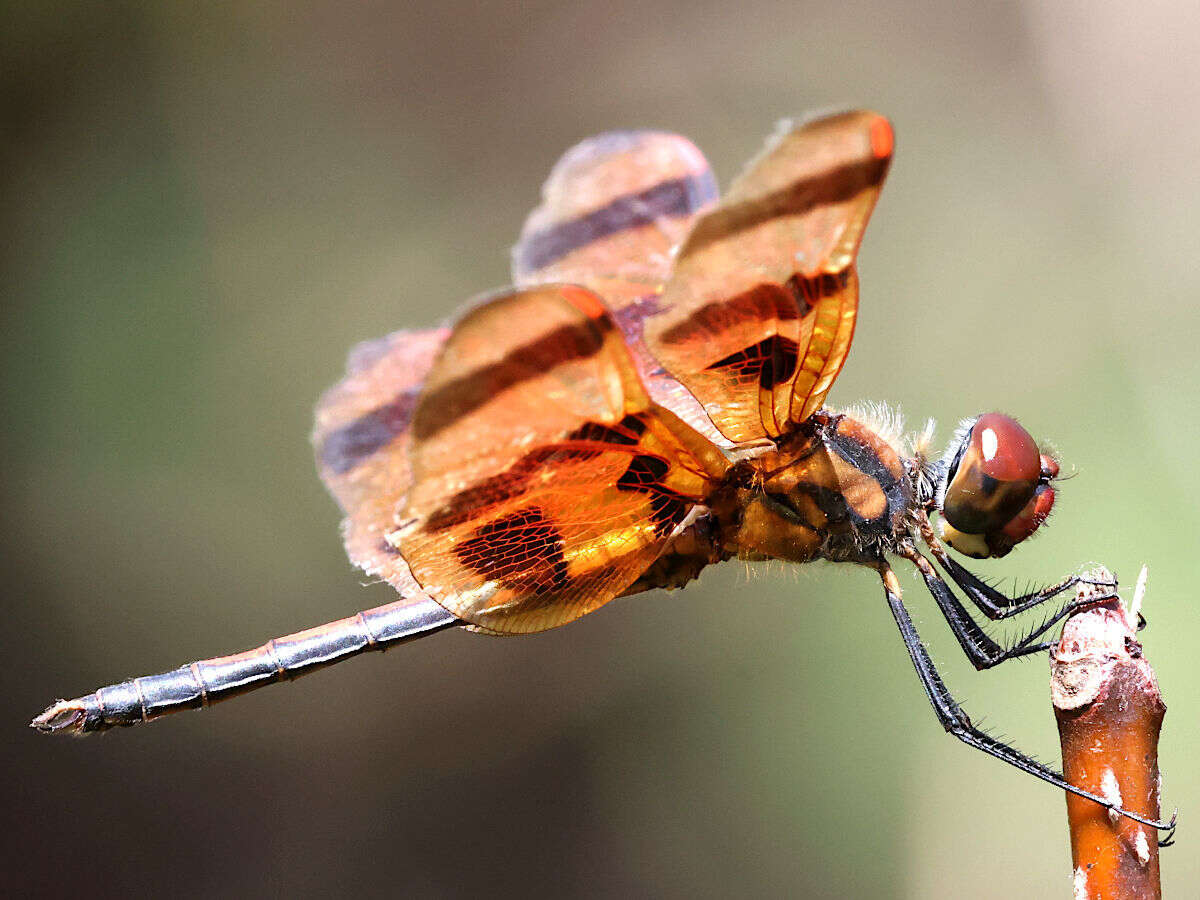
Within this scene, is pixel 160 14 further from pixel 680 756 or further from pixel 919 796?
pixel 919 796

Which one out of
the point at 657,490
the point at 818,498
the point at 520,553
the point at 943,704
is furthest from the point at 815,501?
the point at 520,553

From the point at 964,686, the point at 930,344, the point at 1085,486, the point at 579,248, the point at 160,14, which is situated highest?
the point at 160,14

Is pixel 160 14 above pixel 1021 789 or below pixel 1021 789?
above

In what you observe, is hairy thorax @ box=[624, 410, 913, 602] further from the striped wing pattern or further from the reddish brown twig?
the reddish brown twig

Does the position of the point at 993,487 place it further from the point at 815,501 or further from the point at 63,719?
the point at 63,719

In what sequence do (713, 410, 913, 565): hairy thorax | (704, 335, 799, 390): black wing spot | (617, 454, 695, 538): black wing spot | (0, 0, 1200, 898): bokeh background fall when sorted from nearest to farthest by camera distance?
(704, 335, 799, 390): black wing spot → (617, 454, 695, 538): black wing spot → (713, 410, 913, 565): hairy thorax → (0, 0, 1200, 898): bokeh background

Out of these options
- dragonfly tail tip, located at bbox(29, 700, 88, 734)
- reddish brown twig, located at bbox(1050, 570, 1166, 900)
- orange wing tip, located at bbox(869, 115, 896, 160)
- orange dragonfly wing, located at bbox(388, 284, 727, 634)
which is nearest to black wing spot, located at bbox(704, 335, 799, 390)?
orange dragonfly wing, located at bbox(388, 284, 727, 634)

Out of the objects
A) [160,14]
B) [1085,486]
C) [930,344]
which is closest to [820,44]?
[930,344]
